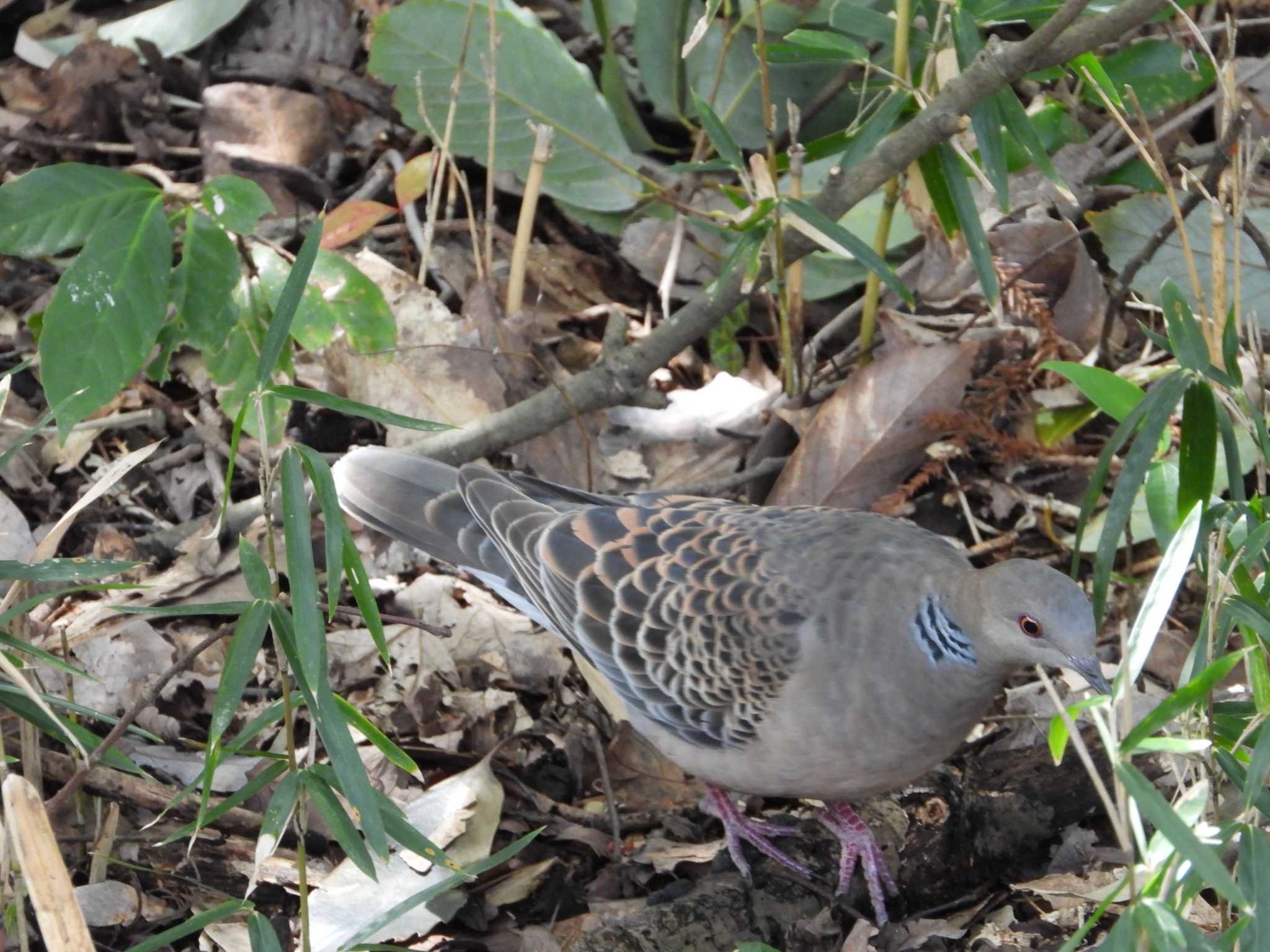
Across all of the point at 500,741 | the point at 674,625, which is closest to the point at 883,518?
the point at 674,625

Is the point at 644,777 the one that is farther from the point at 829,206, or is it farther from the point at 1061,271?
the point at 1061,271

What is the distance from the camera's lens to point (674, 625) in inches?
128

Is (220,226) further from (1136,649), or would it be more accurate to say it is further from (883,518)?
(1136,649)

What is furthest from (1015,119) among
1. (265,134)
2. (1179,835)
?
(265,134)

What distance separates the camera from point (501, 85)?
437cm

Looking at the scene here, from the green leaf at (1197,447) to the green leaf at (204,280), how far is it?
210cm

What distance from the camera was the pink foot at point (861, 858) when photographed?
9.56 feet

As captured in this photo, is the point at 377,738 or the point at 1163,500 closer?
the point at 377,738

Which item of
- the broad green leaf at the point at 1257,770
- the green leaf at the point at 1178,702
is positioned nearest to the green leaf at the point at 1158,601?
the green leaf at the point at 1178,702

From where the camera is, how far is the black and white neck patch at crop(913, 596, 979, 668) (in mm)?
2850

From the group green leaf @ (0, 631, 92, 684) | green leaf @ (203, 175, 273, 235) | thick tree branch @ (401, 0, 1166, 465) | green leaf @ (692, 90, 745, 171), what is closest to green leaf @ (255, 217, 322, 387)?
green leaf @ (0, 631, 92, 684)

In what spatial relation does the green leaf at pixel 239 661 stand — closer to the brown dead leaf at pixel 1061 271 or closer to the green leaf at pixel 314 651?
the green leaf at pixel 314 651

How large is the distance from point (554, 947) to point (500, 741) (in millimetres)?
694

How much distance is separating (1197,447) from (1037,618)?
0.57m
